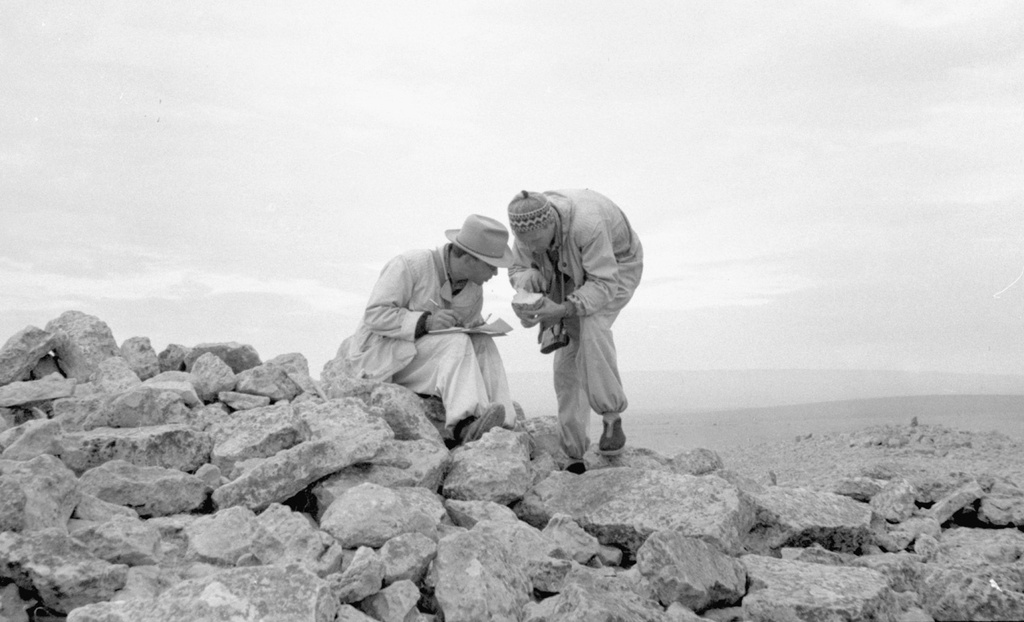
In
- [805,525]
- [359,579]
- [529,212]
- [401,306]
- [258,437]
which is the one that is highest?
[529,212]

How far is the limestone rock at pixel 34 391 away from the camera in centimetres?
637

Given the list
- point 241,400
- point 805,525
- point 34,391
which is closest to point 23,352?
point 34,391

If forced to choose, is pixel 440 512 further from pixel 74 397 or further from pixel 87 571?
pixel 74 397

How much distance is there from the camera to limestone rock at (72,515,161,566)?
421 cm

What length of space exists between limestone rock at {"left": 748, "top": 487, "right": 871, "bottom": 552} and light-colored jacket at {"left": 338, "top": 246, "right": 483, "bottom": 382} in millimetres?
2409

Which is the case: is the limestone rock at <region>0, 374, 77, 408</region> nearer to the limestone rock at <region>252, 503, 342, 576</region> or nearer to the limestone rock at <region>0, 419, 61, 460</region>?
the limestone rock at <region>0, 419, 61, 460</region>

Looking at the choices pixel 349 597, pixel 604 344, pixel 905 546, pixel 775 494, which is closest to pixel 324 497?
pixel 349 597

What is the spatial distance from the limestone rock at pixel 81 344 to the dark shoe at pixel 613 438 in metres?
3.87

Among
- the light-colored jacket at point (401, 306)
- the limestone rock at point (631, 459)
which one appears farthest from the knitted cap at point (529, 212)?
the limestone rock at point (631, 459)

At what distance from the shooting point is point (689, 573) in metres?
4.50

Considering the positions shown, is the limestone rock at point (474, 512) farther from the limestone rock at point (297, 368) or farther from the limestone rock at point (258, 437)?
the limestone rock at point (297, 368)

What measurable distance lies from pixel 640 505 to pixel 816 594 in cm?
121

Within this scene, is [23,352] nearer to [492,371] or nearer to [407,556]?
[492,371]

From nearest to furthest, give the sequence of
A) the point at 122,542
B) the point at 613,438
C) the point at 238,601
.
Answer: the point at 238,601
the point at 122,542
the point at 613,438
